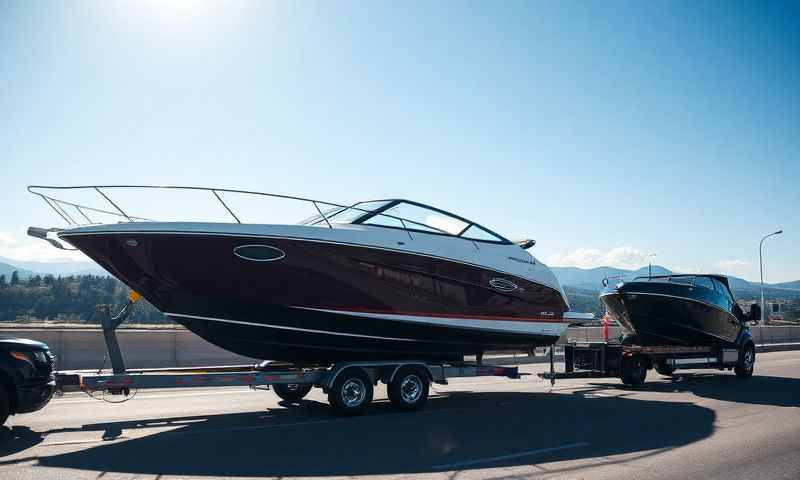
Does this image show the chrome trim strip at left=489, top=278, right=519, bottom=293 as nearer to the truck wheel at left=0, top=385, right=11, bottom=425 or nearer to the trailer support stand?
the trailer support stand

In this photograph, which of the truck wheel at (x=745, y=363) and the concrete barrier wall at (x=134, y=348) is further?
the truck wheel at (x=745, y=363)

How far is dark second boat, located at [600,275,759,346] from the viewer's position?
51.9 feet

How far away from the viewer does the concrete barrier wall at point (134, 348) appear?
595 inches

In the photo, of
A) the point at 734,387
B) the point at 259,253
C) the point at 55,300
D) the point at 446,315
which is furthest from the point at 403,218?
the point at 55,300

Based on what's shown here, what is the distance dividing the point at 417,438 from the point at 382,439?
1.45 feet

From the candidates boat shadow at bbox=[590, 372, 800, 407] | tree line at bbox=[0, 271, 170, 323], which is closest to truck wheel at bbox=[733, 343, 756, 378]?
boat shadow at bbox=[590, 372, 800, 407]

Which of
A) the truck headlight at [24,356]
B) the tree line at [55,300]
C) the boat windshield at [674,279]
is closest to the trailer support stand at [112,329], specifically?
the truck headlight at [24,356]

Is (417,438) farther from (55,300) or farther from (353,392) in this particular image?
(55,300)

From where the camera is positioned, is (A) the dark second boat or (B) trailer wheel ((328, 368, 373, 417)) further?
(A) the dark second boat

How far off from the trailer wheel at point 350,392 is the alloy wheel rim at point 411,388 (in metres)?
0.65

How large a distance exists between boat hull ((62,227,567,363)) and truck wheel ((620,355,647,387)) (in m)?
4.59

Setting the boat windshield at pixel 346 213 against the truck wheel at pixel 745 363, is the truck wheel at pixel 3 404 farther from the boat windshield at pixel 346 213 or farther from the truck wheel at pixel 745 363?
the truck wheel at pixel 745 363

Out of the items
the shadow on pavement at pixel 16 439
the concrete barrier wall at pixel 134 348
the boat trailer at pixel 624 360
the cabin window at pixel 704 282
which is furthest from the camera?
the cabin window at pixel 704 282

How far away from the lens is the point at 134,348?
1612 cm
